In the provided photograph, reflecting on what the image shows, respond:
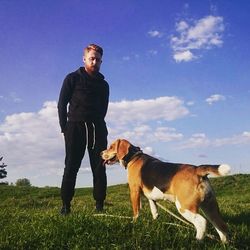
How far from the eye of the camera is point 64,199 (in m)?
10.8

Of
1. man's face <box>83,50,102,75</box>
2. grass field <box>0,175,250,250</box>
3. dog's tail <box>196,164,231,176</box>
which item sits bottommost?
grass field <box>0,175,250,250</box>

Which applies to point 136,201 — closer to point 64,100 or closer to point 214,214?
point 214,214

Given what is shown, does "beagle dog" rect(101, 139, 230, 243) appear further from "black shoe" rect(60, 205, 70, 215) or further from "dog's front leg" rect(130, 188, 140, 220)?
"black shoe" rect(60, 205, 70, 215)

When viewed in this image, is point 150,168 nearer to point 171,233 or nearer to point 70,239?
point 171,233

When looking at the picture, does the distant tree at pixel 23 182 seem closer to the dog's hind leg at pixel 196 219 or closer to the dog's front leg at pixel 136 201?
the dog's front leg at pixel 136 201

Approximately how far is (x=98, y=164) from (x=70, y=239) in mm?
3341

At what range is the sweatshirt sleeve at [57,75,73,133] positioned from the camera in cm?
1077

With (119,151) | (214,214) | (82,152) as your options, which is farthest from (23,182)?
(214,214)

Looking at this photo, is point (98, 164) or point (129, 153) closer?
point (129, 153)

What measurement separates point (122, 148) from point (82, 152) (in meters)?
1.41

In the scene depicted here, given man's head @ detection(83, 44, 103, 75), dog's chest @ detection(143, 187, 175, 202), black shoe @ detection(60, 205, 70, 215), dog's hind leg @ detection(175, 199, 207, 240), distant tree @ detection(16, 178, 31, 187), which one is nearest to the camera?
dog's hind leg @ detection(175, 199, 207, 240)

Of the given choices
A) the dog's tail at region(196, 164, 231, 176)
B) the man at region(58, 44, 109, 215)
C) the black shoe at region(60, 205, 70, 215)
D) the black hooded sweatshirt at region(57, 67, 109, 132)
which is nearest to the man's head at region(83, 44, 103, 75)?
the man at region(58, 44, 109, 215)

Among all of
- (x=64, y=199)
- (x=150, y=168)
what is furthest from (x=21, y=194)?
(x=150, y=168)

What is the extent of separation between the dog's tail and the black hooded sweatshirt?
372 centimetres
